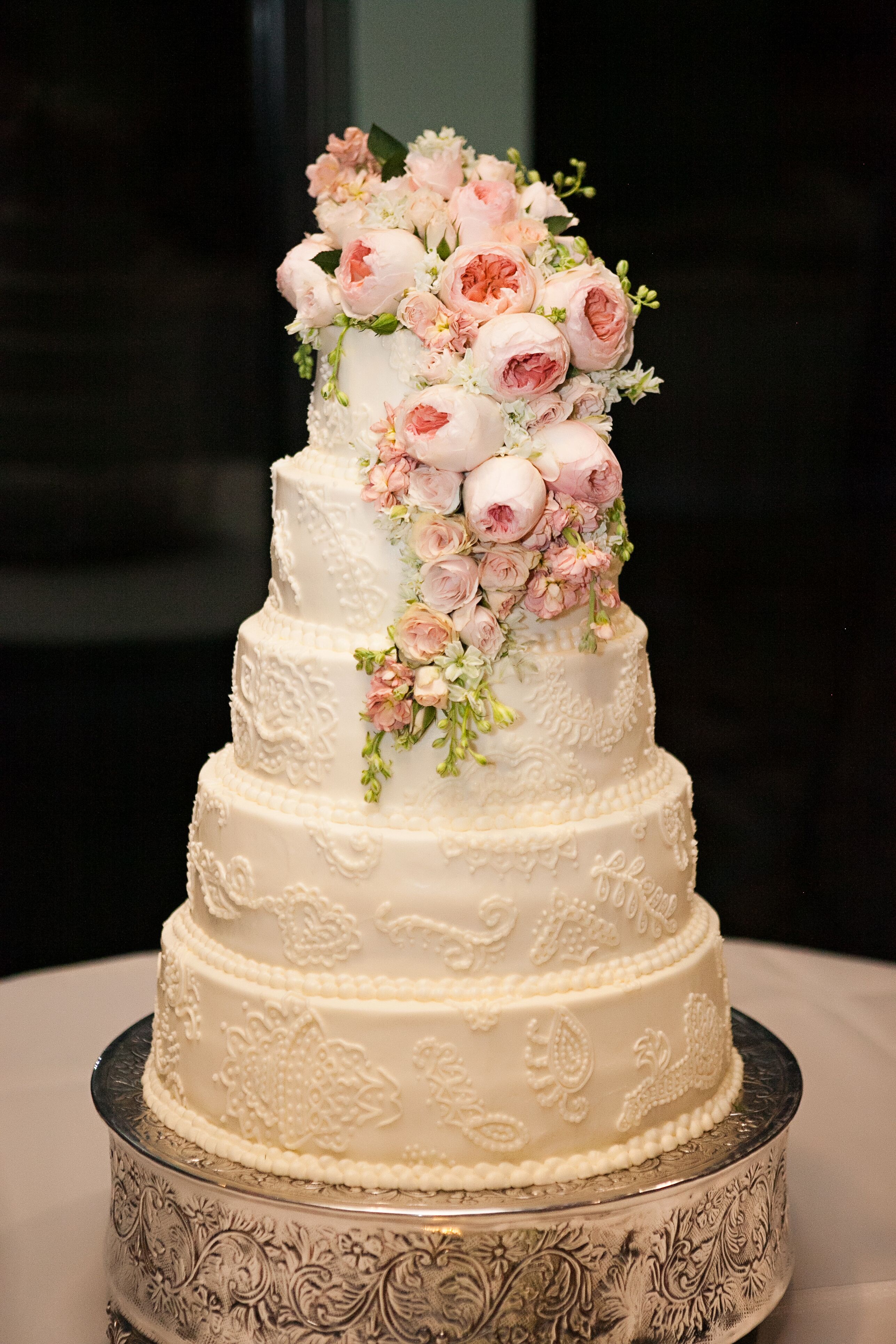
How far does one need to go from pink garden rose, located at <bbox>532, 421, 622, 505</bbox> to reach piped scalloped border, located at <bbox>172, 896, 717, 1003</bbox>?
90cm

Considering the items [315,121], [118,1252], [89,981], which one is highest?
[315,121]

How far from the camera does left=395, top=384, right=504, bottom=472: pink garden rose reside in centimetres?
262

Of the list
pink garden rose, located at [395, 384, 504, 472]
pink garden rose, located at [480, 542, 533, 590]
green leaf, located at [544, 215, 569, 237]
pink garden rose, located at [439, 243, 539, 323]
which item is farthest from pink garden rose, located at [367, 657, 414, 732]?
green leaf, located at [544, 215, 569, 237]

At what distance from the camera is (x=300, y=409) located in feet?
17.7

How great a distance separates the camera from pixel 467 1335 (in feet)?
9.00

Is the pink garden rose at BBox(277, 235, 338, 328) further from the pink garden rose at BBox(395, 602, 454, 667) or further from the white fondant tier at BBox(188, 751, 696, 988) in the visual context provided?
the white fondant tier at BBox(188, 751, 696, 988)

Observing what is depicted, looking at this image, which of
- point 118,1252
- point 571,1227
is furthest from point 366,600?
point 118,1252

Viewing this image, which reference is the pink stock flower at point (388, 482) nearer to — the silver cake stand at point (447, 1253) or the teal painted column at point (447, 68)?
the silver cake stand at point (447, 1253)

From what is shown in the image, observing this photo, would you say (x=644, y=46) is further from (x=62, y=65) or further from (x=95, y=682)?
(x=95, y=682)

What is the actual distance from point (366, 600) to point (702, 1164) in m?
1.26

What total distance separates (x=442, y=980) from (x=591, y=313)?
1.25 metres

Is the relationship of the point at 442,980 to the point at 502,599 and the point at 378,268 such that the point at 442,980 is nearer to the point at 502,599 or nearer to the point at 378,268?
the point at 502,599

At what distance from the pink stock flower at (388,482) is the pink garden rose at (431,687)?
0.31 m

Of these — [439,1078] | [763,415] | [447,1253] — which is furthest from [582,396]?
[763,415]
